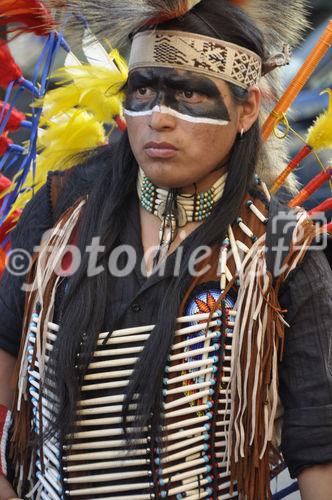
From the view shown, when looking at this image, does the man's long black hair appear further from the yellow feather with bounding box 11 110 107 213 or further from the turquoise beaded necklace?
the yellow feather with bounding box 11 110 107 213

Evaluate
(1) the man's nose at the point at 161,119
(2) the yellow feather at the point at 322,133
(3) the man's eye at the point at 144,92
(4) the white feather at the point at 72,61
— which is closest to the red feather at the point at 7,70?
(4) the white feather at the point at 72,61

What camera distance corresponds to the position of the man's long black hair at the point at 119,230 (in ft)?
6.64

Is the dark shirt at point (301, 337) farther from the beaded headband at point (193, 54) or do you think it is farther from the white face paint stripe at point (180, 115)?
the beaded headband at point (193, 54)

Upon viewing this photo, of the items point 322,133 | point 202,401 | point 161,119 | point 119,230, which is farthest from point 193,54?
point 202,401

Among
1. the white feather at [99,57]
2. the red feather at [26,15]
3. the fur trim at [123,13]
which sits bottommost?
the white feather at [99,57]

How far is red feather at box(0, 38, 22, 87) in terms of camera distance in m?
2.55

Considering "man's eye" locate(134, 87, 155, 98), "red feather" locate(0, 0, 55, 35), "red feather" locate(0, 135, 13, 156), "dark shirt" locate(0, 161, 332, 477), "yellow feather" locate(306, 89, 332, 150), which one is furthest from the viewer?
"red feather" locate(0, 135, 13, 156)

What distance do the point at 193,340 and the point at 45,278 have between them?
0.41 m

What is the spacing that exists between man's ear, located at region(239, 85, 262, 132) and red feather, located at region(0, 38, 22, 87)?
2.45 ft

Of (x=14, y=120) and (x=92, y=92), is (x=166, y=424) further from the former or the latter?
(x=14, y=120)

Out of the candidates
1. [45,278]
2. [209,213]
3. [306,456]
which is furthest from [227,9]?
[306,456]
